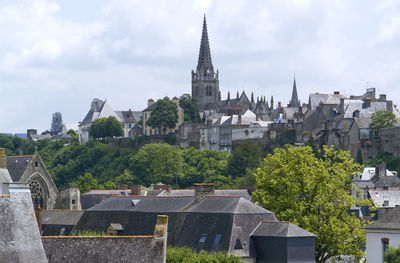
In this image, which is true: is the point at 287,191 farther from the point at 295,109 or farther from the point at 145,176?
the point at 295,109

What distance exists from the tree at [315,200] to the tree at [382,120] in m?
63.4

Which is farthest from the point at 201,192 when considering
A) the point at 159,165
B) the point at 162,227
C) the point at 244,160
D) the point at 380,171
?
the point at 159,165

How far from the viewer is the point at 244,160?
144375 mm

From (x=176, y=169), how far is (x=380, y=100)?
34.7m

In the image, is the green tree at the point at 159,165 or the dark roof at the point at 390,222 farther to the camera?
the green tree at the point at 159,165

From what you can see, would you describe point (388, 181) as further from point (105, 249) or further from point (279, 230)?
point (105, 249)

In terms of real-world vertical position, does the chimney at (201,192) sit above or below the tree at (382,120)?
below

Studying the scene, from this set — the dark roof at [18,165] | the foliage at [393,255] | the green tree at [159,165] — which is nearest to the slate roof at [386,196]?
the dark roof at [18,165]

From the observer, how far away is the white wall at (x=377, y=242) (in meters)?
57.5

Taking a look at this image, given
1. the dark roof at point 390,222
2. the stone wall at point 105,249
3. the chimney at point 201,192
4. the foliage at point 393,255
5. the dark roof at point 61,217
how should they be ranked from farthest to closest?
the dark roof at point 61,217
the chimney at point 201,192
the dark roof at point 390,222
the foliage at point 393,255
the stone wall at point 105,249

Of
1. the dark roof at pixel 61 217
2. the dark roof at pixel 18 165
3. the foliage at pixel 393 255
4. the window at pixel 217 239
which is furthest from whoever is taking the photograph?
the dark roof at pixel 18 165

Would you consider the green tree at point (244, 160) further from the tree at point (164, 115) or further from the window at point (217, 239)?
the window at point (217, 239)

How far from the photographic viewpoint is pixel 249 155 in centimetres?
14538

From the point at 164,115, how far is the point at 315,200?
11376 cm
